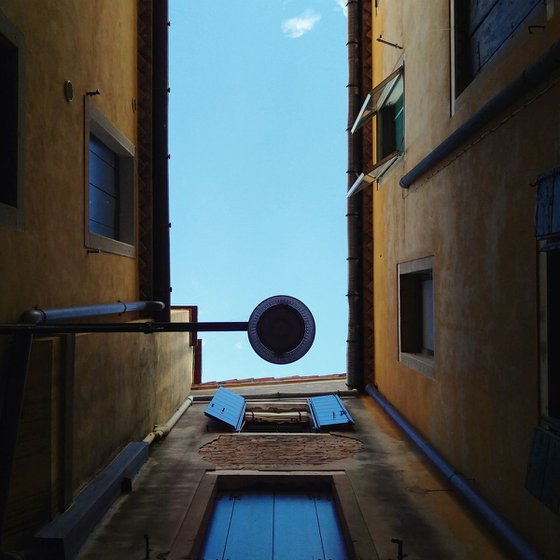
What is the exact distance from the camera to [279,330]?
3.96 meters

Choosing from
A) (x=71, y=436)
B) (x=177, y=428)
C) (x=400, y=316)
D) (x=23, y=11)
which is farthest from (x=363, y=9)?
(x=71, y=436)

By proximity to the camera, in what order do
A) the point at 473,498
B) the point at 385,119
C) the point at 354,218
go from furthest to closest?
the point at 354,218 < the point at 385,119 < the point at 473,498

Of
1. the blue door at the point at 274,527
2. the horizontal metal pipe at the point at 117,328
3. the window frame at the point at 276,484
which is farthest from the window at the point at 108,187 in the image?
the blue door at the point at 274,527

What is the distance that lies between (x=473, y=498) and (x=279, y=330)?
254 centimetres

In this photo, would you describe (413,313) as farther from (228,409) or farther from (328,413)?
(228,409)

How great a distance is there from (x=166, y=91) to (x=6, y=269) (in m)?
5.77

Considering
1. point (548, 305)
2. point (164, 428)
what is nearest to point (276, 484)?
point (164, 428)

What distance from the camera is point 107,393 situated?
19.7 ft

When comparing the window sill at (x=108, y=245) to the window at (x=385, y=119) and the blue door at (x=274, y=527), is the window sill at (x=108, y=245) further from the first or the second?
the window at (x=385, y=119)

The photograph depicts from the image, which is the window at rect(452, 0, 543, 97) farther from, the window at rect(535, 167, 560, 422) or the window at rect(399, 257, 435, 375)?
the window at rect(399, 257, 435, 375)

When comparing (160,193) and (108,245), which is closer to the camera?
(108,245)

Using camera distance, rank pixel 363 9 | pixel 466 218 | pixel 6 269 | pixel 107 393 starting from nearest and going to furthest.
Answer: pixel 6 269
pixel 466 218
pixel 107 393
pixel 363 9

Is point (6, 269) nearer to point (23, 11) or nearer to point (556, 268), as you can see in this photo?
point (23, 11)

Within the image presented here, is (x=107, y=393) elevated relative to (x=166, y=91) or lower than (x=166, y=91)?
lower
